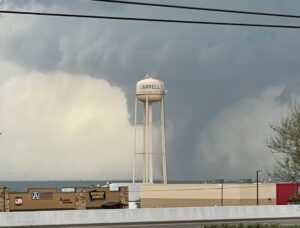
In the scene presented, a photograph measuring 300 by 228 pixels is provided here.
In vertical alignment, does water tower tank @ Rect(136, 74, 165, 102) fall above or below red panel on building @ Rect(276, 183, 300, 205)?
above

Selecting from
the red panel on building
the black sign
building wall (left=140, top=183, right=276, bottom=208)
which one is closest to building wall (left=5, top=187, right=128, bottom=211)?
the black sign

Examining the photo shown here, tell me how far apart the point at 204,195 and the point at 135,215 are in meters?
47.9

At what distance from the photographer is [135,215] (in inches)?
1737

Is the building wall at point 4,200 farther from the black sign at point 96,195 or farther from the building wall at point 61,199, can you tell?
the black sign at point 96,195

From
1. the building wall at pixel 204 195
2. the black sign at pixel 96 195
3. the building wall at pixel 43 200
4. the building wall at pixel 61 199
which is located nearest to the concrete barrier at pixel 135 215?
the building wall at pixel 204 195

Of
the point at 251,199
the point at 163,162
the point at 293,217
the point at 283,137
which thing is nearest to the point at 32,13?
the point at 283,137

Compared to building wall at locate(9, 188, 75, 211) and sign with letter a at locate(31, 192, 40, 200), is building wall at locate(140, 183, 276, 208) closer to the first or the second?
building wall at locate(9, 188, 75, 211)

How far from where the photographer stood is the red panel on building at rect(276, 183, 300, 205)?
273 ft

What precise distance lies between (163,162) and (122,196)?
1148 centimetres

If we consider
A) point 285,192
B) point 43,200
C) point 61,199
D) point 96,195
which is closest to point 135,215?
point 285,192

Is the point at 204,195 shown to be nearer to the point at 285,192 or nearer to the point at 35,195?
the point at 285,192

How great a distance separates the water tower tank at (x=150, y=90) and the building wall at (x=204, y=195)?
15.2 meters

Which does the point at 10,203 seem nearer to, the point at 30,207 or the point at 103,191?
the point at 30,207

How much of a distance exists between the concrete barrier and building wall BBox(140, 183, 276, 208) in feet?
119
